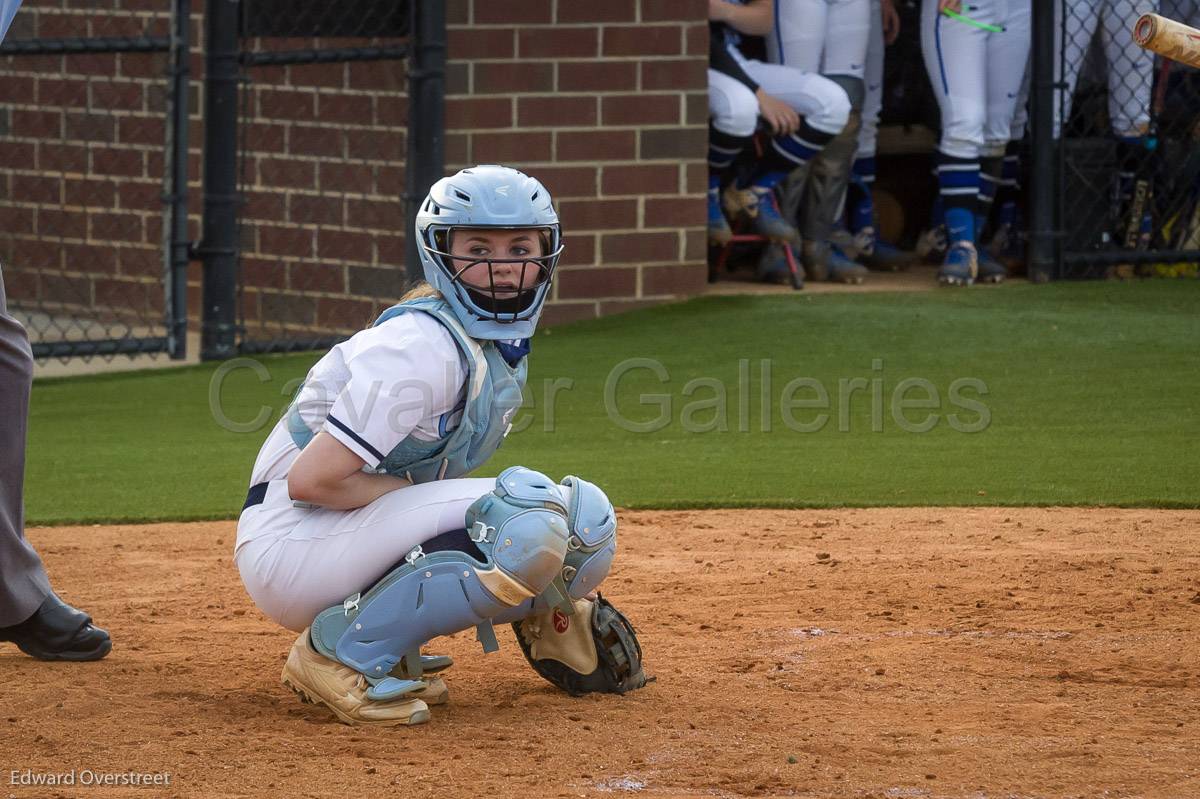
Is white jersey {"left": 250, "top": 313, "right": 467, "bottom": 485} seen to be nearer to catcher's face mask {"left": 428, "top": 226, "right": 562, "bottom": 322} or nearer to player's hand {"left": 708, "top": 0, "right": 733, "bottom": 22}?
catcher's face mask {"left": 428, "top": 226, "right": 562, "bottom": 322}

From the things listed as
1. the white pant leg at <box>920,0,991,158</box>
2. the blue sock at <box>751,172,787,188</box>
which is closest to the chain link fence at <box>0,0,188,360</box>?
the blue sock at <box>751,172,787,188</box>

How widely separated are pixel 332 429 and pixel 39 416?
4817mm

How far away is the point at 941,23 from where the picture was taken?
9859mm

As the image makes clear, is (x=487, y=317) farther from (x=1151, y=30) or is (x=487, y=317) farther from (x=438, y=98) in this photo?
(x=438, y=98)

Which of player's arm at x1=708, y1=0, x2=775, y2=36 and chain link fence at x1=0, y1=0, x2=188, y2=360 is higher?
player's arm at x1=708, y1=0, x2=775, y2=36

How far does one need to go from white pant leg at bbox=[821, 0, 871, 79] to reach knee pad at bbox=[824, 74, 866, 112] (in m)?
0.02

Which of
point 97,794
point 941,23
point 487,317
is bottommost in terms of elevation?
point 97,794

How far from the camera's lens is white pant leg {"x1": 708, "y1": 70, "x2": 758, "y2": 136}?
377 inches

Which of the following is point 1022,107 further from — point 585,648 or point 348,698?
point 348,698

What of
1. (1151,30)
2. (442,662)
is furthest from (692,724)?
(1151,30)

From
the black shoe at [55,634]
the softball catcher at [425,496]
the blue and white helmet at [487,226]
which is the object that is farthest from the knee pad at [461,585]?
the black shoe at [55,634]

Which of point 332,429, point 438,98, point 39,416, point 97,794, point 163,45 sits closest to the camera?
point 97,794

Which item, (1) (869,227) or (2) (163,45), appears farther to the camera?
(1) (869,227)

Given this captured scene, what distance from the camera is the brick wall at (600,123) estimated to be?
30.5ft
